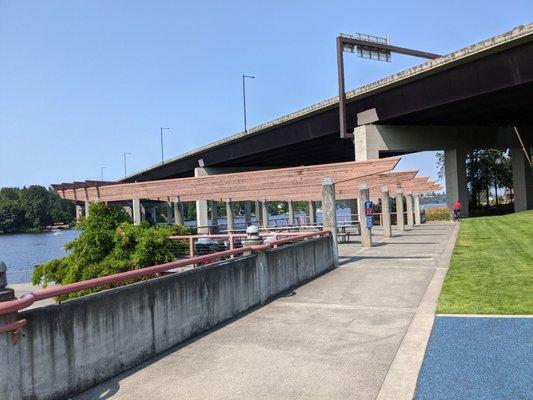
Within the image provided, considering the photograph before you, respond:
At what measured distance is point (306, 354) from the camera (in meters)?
6.08

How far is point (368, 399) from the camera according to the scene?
468cm

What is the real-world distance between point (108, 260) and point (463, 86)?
2469 centimetres

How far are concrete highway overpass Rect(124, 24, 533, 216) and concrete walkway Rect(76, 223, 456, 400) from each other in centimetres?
2196

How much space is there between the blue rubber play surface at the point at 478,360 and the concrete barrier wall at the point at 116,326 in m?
3.05

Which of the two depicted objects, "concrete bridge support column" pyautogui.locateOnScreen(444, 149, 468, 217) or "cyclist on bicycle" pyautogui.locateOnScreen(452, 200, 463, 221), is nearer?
"cyclist on bicycle" pyautogui.locateOnScreen(452, 200, 463, 221)

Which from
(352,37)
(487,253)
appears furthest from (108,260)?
(352,37)

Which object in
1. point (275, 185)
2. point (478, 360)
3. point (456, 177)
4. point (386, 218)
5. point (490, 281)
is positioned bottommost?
point (478, 360)

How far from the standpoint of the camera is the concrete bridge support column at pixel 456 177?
42000 millimetres

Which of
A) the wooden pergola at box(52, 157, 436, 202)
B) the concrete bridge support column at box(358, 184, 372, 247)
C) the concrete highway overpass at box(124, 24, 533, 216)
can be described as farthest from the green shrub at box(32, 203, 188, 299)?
the concrete highway overpass at box(124, 24, 533, 216)

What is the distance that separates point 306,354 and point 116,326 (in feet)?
7.10

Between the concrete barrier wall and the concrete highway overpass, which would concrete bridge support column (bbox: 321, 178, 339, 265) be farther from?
the concrete highway overpass

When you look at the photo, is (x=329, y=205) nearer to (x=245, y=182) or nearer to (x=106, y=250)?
(x=245, y=182)

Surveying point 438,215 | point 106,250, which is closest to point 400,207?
point 438,215

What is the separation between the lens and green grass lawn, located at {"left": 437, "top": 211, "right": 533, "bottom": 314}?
809 cm
